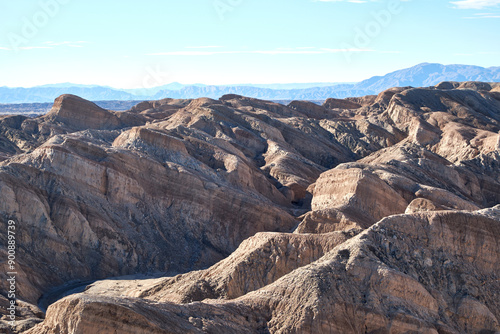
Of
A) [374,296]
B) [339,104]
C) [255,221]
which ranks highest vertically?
[374,296]

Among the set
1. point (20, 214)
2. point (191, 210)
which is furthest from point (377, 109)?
point (20, 214)

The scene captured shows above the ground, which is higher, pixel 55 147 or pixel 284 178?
pixel 55 147

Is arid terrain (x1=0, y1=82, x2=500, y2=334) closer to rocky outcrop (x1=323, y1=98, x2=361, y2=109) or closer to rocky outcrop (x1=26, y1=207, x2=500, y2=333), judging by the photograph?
rocky outcrop (x1=26, y1=207, x2=500, y2=333)

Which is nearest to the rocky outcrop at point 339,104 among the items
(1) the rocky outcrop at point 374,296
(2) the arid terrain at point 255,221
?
(2) the arid terrain at point 255,221

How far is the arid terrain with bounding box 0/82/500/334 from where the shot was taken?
28.3 m

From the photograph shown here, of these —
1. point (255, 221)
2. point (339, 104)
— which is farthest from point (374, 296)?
point (339, 104)

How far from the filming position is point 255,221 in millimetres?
57094

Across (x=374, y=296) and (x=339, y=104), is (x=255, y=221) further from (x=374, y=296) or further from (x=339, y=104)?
(x=339, y=104)

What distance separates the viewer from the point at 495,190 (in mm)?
71750

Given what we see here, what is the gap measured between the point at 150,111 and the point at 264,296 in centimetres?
9842

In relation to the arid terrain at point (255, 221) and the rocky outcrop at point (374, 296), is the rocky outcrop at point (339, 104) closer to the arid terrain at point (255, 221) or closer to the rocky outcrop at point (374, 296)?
the arid terrain at point (255, 221)

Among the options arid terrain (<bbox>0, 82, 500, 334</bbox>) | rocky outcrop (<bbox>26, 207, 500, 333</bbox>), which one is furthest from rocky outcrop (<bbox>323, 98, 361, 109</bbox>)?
rocky outcrop (<bbox>26, 207, 500, 333</bbox>)

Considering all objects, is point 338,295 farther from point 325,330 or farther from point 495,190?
point 495,190

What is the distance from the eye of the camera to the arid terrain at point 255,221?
28.3m
